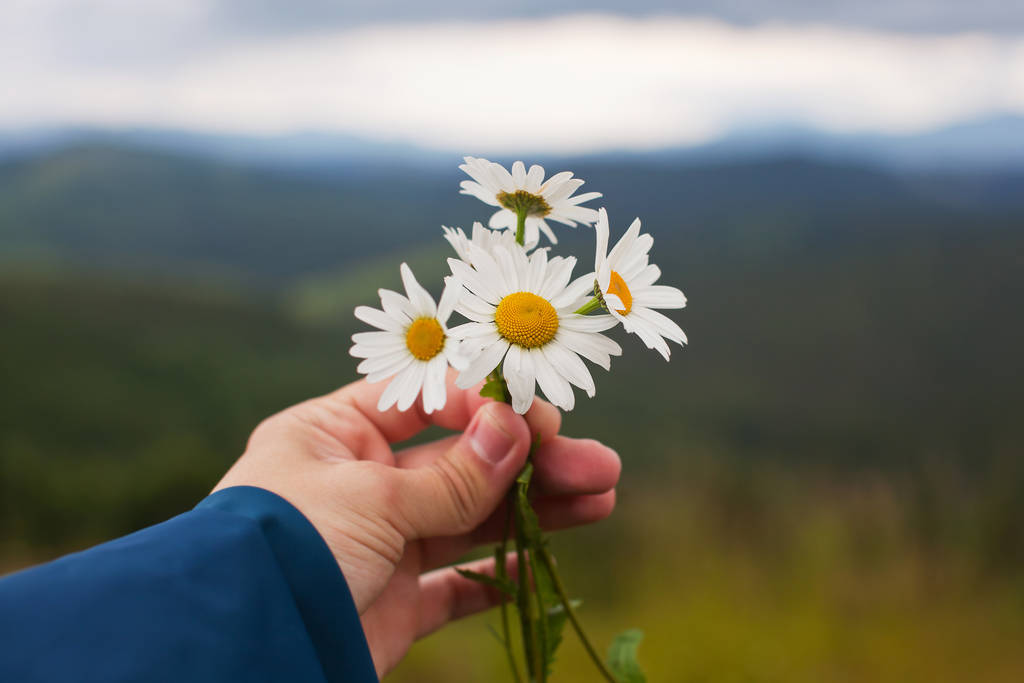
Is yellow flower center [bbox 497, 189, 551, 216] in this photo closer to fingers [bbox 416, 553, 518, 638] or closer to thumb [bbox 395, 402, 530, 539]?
thumb [bbox 395, 402, 530, 539]

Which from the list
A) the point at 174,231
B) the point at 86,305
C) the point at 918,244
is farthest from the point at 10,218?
the point at 918,244

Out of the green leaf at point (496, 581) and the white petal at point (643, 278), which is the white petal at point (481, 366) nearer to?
the white petal at point (643, 278)

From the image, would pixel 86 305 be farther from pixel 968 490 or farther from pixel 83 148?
pixel 83 148

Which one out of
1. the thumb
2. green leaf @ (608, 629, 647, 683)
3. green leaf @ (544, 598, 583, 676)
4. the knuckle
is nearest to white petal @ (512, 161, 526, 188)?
the thumb

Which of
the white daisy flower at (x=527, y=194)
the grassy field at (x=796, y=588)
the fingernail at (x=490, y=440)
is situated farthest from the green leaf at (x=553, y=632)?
the grassy field at (x=796, y=588)

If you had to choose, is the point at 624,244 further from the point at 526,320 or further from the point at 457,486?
the point at 457,486

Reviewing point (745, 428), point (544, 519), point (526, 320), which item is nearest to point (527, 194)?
point (526, 320)
